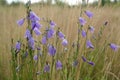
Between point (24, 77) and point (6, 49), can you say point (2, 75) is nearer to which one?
point (6, 49)

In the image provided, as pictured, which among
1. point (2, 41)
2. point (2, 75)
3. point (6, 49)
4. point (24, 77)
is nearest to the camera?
point (24, 77)

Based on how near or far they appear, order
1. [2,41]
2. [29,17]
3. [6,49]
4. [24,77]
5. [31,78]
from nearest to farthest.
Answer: [29,17] < [31,78] < [24,77] < [6,49] < [2,41]

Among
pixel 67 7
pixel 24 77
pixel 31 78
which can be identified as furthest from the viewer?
pixel 67 7

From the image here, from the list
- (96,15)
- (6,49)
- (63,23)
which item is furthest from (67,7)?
(6,49)

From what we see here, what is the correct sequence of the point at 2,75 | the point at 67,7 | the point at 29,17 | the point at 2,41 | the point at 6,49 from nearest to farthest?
1. the point at 29,17
2. the point at 2,75
3. the point at 6,49
4. the point at 2,41
5. the point at 67,7

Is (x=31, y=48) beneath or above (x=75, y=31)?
above

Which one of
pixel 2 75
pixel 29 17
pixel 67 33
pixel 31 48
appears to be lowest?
pixel 2 75

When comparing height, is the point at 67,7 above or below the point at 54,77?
above

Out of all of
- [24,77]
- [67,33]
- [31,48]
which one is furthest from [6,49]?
[31,48]

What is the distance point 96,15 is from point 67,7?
789mm

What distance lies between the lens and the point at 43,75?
1867 mm

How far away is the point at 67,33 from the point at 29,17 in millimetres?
1214

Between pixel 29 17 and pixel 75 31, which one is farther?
pixel 75 31

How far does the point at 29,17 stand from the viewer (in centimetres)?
155
